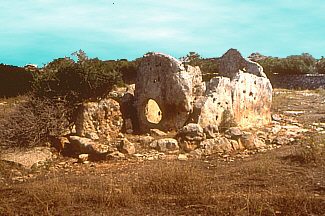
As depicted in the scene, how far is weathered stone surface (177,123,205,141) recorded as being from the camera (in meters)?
9.43

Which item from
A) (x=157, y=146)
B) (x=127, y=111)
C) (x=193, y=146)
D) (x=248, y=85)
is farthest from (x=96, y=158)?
(x=248, y=85)

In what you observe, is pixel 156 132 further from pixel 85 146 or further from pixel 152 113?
pixel 85 146

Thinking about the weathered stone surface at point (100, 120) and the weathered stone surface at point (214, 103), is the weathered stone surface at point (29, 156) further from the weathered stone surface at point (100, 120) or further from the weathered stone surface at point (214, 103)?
the weathered stone surface at point (214, 103)

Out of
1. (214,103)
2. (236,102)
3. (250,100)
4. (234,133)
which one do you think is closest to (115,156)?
(234,133)

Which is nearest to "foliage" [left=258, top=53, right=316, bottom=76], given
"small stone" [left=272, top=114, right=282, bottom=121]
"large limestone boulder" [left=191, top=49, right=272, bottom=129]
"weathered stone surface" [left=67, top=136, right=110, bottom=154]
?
"small stone" [left=272, top=114, right=282, bottom=121]

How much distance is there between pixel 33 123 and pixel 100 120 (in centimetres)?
153

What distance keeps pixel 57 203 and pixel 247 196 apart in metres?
2.27

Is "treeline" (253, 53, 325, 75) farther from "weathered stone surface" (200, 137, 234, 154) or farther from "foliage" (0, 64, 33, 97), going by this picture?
"weathered stone surface" (200, 137, 234, 154)

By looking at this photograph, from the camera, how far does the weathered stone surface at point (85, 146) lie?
8.73 meters

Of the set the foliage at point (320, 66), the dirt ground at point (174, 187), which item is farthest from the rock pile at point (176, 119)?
the foliage at point (320, 66)

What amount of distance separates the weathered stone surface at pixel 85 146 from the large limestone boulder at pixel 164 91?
1.99 metres

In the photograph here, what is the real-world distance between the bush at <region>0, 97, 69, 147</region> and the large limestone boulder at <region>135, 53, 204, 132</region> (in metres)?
2.09

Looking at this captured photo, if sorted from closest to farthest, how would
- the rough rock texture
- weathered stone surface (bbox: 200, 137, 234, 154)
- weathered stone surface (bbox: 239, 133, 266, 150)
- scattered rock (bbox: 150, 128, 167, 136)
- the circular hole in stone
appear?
weathered stone surface (bbox: 200, 137, 234, 154) < weathered stone surface (bbox: 239, 133, 266, 150) < scattered rock (bbox: 150, 128, 167, 136) < the rough rock texture < the circular hole in stone

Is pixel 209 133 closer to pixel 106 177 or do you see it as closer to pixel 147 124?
pixel 147 124
